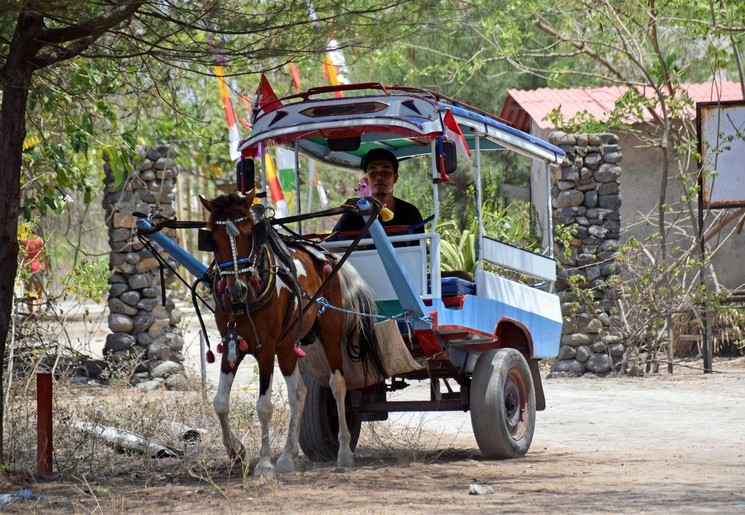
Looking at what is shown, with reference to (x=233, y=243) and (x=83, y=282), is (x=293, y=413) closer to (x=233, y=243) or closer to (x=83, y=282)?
(x=233, y=243)

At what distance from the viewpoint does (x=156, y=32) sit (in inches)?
331

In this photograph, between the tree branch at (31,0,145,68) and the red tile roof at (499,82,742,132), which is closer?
the tree branch at (31,0,145,68)

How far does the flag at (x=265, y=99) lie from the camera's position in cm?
878

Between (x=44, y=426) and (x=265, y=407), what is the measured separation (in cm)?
159

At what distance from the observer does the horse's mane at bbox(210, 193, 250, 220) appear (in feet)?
24.6

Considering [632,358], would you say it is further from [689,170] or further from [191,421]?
[191,421]

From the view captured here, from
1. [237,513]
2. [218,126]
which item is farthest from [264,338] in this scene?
[218,126]

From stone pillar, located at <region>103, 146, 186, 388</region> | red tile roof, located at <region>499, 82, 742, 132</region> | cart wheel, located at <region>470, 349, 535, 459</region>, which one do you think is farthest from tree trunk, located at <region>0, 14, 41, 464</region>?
red tile roof, located at <region>499, 82, 742, 132</region>

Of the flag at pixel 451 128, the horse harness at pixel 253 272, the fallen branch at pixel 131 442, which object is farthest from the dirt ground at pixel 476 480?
the flag at pixel 451 128

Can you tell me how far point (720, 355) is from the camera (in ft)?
58.1

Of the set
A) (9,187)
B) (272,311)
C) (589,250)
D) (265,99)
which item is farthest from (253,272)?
(589,250)

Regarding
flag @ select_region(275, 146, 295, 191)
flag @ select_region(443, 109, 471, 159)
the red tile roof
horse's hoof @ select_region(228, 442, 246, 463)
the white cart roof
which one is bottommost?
horse's hoof @ select_region(228, 442, 246, 463)

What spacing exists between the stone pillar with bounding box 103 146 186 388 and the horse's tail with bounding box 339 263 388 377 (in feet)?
22.5

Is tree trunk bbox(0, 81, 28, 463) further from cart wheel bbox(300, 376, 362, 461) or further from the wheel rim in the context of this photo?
the wheel rim
